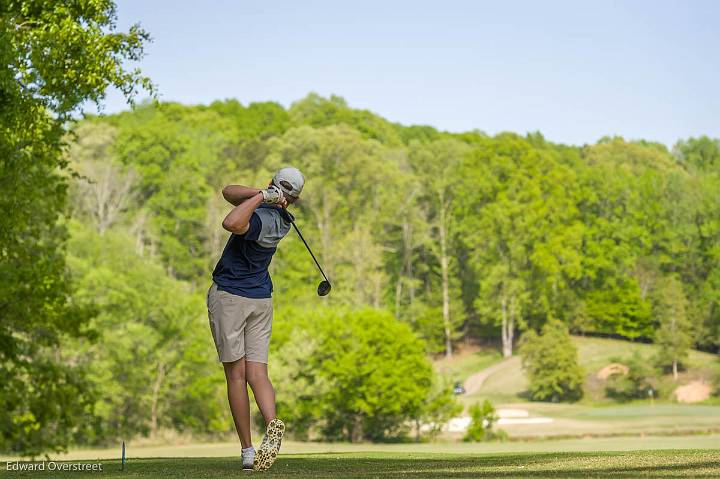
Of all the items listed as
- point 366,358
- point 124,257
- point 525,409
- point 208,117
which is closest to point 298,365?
point 366,358

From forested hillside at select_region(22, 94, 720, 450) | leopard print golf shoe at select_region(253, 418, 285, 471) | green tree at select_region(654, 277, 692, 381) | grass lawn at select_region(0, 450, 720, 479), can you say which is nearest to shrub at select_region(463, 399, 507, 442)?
forested hillside at select_region(22, 94, 720, 450)

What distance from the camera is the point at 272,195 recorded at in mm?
7914

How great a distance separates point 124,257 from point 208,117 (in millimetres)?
45275

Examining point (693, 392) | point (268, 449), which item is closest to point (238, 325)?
point (268, 449)

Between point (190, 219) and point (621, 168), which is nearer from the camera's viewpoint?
point (190, 219)

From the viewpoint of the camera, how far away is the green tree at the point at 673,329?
204 feet

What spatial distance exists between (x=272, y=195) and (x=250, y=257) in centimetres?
50

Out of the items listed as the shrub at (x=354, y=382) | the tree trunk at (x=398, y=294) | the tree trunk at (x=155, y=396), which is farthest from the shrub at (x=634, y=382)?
the tree trunk at (x=155, y=396)

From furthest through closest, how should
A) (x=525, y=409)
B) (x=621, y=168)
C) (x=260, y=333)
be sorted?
(x=621, y=168) < (x=525, y=409) < (x=260, y=333)

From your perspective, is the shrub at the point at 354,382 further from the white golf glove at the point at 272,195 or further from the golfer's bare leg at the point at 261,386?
the white golf glove at the point at 272,195

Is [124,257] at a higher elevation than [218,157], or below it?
below

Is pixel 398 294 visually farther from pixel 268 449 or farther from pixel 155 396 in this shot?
pixel 268 449

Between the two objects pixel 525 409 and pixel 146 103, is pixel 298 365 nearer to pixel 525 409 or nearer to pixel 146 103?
pixel 525 409

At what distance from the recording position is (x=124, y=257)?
5097 centimetres
